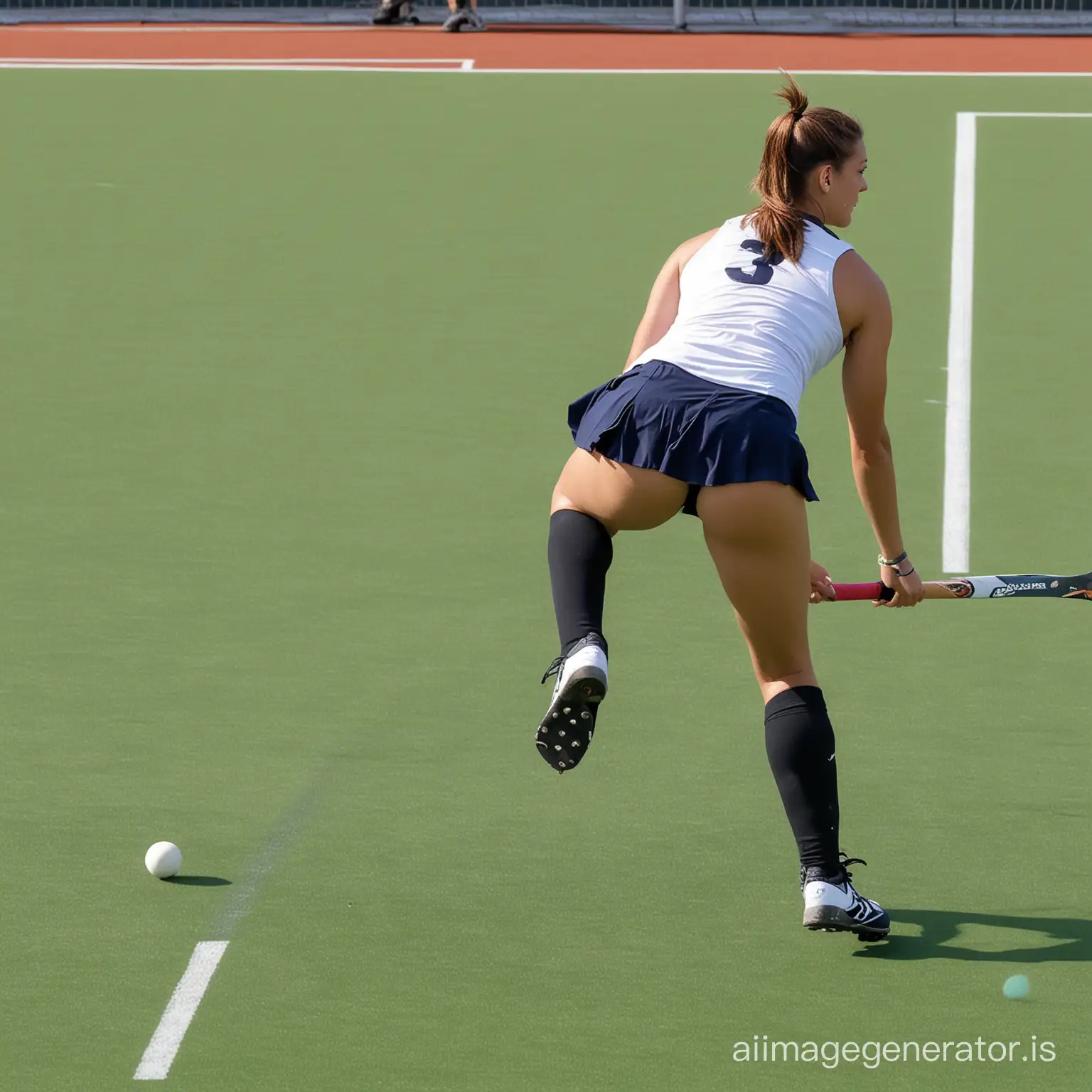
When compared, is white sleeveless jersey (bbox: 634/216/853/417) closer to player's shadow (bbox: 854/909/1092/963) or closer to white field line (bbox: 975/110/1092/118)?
player's shadow (bbox: 854/909/1092/963)

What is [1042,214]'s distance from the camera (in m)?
14.5

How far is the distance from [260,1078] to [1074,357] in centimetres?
794

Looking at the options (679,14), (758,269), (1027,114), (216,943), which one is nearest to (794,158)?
(758,269)

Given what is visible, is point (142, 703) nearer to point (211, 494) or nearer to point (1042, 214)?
point (211, 494)

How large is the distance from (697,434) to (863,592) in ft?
3.05

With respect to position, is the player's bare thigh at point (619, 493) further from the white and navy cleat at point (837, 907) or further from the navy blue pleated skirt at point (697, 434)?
the white and navy cleat at point (837, 907)

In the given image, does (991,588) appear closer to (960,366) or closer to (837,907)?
(837,907)

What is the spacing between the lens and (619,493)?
228 inches

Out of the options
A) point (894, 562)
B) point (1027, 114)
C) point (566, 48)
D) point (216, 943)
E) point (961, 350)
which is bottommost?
point (216, 943)

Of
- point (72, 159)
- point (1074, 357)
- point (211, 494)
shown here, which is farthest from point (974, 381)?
point (72, 159)

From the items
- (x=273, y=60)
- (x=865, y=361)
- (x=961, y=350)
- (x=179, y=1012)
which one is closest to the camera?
(x=179, y=1012)

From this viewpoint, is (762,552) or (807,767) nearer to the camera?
(762,552)

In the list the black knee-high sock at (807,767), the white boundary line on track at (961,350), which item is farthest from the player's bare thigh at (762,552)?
the white boundary line on track at (961,350)

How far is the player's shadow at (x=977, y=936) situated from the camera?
604 centimetres
